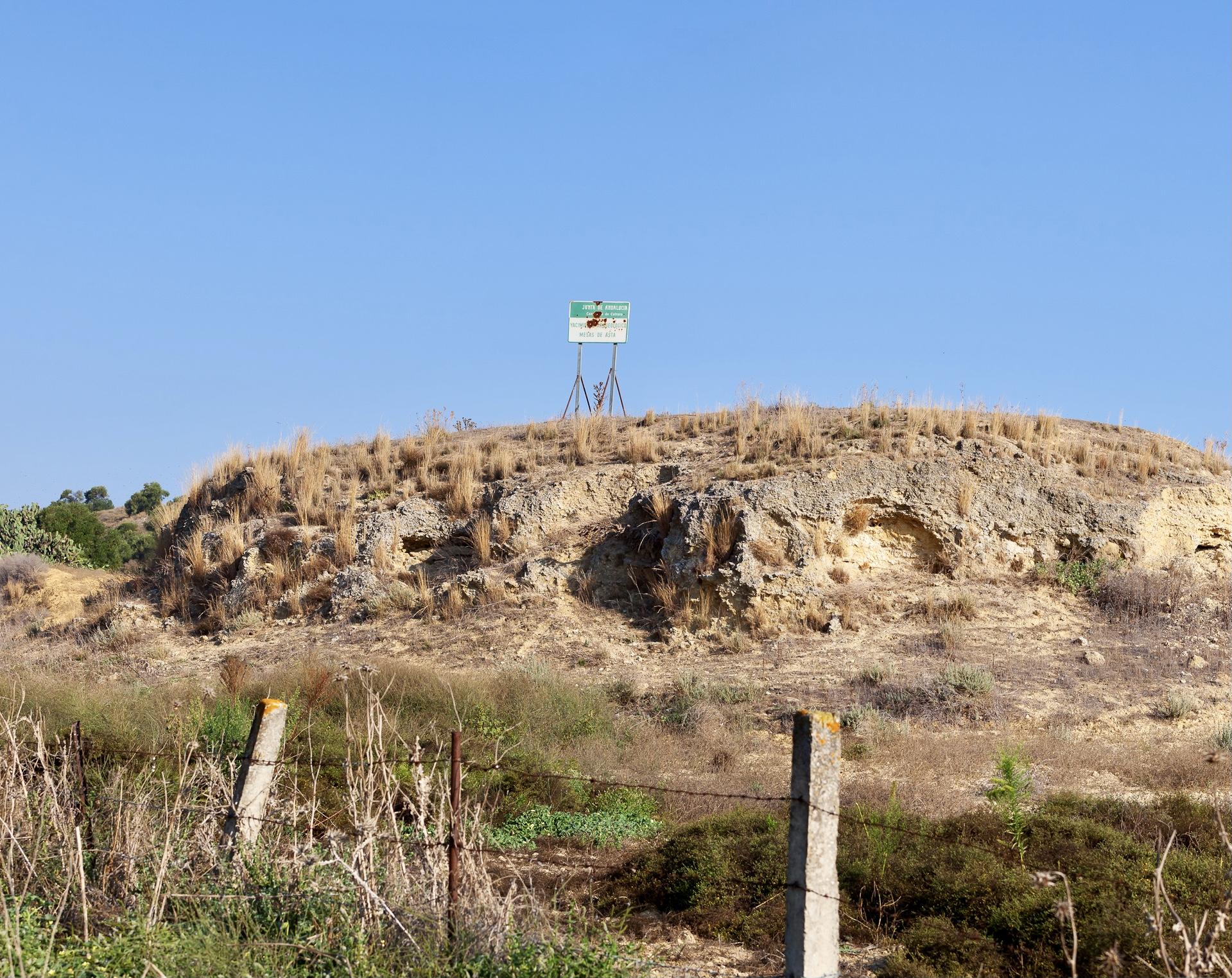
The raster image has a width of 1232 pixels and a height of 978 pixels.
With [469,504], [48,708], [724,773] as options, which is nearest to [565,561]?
[469,504]

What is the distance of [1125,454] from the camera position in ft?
63.8

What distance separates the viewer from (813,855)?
450 centimetres

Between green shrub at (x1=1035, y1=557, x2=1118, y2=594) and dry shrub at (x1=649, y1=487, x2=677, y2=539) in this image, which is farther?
dry shrub at (x1=649, y1=487, x2=677, y2=539)

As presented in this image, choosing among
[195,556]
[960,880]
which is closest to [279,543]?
[195,556]

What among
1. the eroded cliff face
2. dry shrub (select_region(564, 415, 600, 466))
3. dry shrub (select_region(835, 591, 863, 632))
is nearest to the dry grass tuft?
the eroded cliff face

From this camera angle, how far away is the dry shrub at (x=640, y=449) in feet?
65.9

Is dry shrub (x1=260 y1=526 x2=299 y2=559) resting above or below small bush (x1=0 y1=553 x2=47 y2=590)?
above

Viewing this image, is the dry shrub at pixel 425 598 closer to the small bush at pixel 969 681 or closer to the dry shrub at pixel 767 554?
the dry shrub at pixel 767 554

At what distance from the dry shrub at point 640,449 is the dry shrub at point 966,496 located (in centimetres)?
536

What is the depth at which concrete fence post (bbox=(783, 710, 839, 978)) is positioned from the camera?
4449 millimetres

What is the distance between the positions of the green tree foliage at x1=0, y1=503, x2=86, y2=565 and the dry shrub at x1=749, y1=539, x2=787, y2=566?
689 inches

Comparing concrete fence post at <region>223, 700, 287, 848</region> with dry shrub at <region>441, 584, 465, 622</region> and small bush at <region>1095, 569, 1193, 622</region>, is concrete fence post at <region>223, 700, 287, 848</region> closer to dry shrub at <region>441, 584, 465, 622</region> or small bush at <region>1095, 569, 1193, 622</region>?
dry shrub at <region>441, 584, 465, 622</region>

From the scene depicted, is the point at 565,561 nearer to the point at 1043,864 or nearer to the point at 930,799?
the point at 930,799

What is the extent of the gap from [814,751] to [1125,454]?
17.1 m
